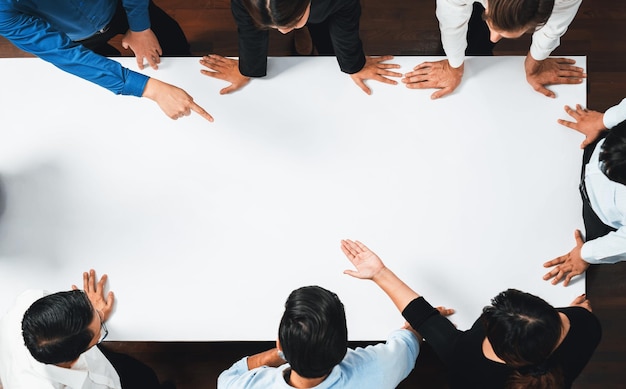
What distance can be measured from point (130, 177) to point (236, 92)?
381 mm

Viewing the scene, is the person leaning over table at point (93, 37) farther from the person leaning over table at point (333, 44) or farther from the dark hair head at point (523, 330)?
Answer: the dark hair head at point (523, 330)

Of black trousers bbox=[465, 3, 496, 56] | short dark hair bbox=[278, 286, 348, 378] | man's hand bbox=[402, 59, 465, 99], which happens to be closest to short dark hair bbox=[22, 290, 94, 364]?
short dark hair bbox=[278, 286, 348, 378]

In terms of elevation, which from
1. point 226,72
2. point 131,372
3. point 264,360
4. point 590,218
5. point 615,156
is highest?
point 226,72

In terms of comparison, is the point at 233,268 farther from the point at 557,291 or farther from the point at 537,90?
the point at 537,90

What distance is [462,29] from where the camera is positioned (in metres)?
1.49

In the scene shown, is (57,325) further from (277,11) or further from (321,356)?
(277,11)

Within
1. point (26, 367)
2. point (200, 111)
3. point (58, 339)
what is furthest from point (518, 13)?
point (26, 367)

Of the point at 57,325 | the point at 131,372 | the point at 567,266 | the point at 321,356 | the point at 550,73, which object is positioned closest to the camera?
the point at 321,356

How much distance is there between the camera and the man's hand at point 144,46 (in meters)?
1.61

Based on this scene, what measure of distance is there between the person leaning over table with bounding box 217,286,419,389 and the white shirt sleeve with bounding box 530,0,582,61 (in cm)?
82

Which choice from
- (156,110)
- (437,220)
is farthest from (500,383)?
(156,110)

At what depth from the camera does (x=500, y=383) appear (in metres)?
1.35

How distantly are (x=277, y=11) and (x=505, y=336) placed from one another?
2.89 feet

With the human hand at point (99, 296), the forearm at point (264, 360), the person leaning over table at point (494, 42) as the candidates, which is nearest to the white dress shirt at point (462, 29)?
the person leaning over table at point (494, 42)
